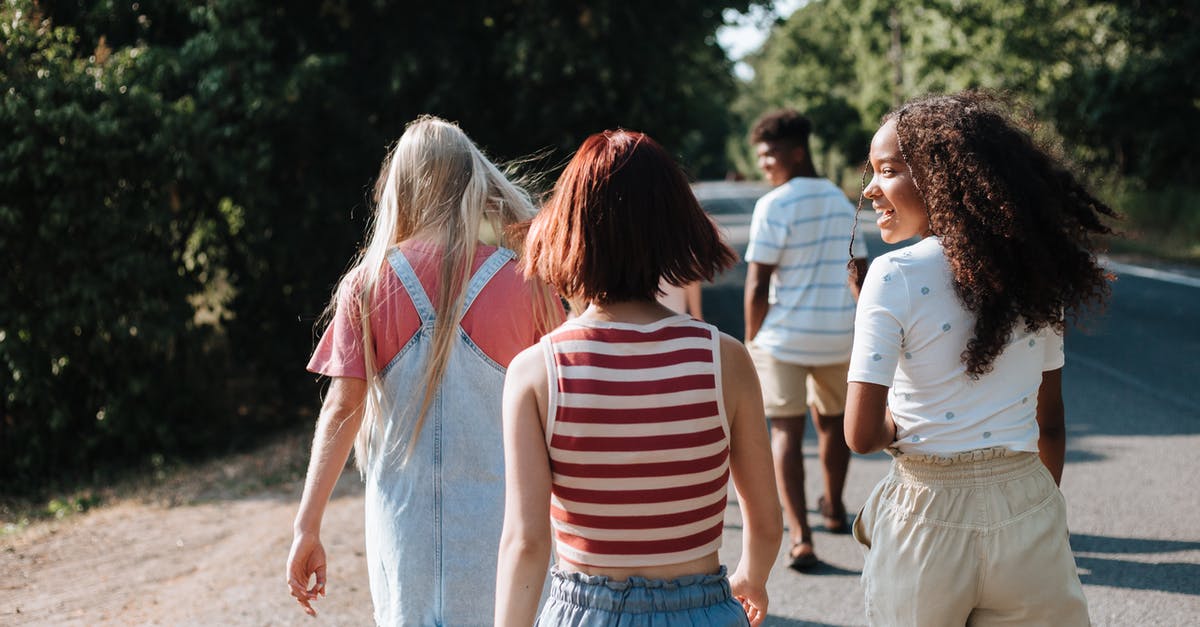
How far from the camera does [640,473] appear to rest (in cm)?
194

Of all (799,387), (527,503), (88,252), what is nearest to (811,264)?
(799,387)

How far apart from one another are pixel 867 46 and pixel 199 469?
40461 millimetres

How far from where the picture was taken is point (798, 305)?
4965 mm

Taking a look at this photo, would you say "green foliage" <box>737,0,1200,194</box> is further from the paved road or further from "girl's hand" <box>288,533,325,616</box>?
"girl's hand" <box>288,533,325,616</box>

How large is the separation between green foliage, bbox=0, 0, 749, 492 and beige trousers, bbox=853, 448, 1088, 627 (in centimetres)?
527

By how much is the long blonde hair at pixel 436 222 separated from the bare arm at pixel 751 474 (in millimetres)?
750

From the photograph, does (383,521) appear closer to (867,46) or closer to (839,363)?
(839,363)

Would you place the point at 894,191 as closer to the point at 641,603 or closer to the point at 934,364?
the point at 934,364

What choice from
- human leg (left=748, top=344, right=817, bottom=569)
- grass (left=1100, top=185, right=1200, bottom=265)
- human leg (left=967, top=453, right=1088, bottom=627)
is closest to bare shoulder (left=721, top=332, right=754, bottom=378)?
human leg (left=967, top=453, right=1088, bottom=627)

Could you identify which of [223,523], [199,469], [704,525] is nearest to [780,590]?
[704,525]

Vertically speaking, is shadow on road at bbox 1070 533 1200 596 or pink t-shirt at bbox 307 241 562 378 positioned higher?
pink t-shirt at bbox 307 241 562 378

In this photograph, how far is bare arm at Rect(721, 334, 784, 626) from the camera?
6.55 feet

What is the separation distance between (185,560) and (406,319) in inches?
154

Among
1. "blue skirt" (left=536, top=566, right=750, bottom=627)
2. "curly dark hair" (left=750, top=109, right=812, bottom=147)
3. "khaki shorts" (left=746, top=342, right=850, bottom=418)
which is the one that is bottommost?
"khaki shorts" (left=746, top=342, right=850, bottom=418)
